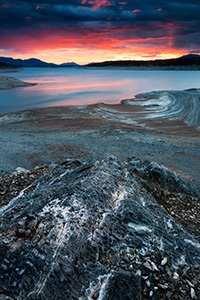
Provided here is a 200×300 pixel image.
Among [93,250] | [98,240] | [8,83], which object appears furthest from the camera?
[8,83]

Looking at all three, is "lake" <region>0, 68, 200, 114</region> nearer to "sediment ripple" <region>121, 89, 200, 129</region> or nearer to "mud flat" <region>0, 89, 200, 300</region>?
"sediment ripple" <region>121, 89, 200, 129</region>

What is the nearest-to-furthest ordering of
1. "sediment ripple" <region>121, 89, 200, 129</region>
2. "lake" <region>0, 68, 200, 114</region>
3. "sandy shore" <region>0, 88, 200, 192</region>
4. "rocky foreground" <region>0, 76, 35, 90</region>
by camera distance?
1. "sandy shore" <region>0, 88, 200, 192</region>
2. "sediment ripple" <region>121, 89, 200, 129</region>
3. "lake" <region>0, 68, 200, 114</region>
4. "rocky foreground" <region>0, 76, 35, 90</region>

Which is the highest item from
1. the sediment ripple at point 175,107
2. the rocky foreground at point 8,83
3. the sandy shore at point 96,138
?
the rocky foreground at point 8,83

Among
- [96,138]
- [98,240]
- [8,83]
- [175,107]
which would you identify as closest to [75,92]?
[8,83]

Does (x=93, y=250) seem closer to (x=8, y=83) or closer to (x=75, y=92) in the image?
(x=75, y=92)

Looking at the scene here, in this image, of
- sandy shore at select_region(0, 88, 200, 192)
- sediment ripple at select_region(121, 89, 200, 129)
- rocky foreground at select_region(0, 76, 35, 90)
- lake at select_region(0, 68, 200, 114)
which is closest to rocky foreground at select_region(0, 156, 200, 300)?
sandy shore at select_region(0, 88, 200, 192)

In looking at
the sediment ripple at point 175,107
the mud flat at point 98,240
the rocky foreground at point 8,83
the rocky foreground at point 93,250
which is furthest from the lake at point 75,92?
the rocky foreground at point 93,250

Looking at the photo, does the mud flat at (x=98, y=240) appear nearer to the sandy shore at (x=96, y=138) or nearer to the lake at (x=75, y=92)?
the sandy shore at (x=96, y=138)

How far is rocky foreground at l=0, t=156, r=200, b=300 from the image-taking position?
129 inches

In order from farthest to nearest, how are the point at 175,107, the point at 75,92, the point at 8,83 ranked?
the point at 8,83, the point at 75,92, the point at 175,107

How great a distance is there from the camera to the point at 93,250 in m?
3.66

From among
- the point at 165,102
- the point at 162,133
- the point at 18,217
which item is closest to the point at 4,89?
the point at 165,102

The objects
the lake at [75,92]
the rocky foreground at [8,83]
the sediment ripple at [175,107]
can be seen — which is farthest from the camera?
the rocky foreground at [8,83]

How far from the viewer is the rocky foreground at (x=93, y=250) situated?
3268mm
